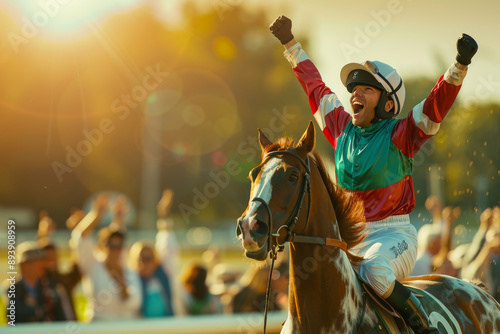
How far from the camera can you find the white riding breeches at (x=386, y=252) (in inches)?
131

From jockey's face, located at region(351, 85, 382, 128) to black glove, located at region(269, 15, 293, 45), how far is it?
79 cm

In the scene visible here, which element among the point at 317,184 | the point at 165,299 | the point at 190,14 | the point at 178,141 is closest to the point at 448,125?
the point at 165,299

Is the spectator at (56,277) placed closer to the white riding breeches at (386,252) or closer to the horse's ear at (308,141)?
the white riding breeches at (386,252)

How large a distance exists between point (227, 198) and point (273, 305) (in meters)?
23.4

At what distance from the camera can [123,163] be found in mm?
31312

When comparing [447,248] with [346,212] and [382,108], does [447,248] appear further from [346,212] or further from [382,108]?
[346,212]

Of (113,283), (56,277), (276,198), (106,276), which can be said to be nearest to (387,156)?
(276,198)

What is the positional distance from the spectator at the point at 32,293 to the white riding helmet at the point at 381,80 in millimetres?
3792

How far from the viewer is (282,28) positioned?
4.33 meters

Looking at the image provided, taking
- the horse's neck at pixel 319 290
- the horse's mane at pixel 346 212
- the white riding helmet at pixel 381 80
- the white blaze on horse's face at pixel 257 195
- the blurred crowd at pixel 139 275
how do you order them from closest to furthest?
the white blaze on horse's face at pixel 257 195, the horse's neck at pixel 319 290, the horse's mane at pixel 346 212, the white riding helmet at pixel 381 80, the blurred crowd at pixel 139 275

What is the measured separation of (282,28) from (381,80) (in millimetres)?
924

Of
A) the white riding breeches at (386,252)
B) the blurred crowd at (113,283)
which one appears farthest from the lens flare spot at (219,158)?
the white riding breeches at (386,252)

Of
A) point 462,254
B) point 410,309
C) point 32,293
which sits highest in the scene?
point 32,293

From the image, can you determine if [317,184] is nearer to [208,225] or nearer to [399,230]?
[399,230]
